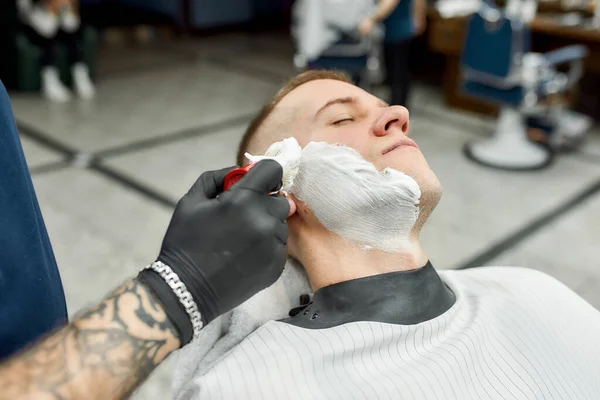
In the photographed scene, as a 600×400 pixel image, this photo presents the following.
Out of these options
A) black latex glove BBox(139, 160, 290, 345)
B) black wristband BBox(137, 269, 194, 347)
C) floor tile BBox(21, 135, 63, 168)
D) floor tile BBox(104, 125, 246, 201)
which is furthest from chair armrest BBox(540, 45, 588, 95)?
black wristband BBox(137, 269, 194, 347)

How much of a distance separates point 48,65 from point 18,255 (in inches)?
173

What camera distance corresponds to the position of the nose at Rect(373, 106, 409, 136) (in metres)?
1.18

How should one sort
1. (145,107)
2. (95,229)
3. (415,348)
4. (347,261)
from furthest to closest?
1. (145,107)
2. (95,229)
3. (347,261)
4. (415,348)

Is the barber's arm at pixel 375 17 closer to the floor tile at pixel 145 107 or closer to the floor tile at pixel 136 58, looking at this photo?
the floor tile at pixel 145 107

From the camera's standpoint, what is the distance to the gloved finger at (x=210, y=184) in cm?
84

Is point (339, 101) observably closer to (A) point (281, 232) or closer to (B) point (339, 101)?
(B) point (339, 101)

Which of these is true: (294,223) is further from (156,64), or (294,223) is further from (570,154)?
(156,64)

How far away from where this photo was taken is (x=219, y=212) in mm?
748

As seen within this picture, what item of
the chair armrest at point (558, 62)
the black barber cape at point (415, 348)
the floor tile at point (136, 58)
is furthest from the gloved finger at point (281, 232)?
the floor tile at point (136, 58)

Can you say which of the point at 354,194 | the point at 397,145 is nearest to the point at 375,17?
the point at 397,145

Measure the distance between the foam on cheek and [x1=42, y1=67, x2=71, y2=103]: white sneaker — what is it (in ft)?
13.2

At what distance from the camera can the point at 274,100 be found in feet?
4.29

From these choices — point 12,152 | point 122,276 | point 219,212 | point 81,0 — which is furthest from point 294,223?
point 81,0

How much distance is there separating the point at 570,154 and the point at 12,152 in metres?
3.71
